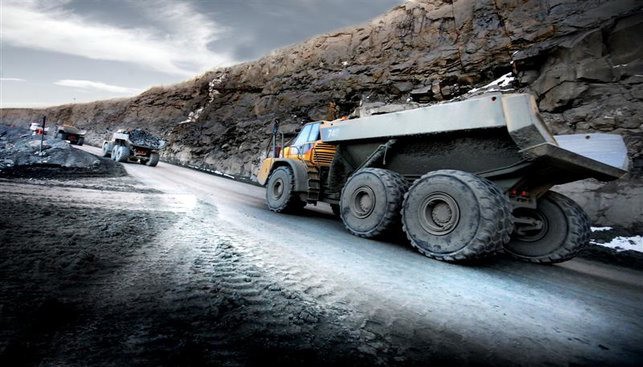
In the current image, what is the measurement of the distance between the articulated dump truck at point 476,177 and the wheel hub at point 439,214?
0.01 meters

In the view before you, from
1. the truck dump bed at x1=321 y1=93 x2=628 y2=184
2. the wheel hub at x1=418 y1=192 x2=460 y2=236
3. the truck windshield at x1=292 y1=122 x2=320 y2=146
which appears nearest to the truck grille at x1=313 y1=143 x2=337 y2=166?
the truck windshield at x1=292 y1=122 x2=320 y2=146

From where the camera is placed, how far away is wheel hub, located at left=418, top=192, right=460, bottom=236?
3785 mm

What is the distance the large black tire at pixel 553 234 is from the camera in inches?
167

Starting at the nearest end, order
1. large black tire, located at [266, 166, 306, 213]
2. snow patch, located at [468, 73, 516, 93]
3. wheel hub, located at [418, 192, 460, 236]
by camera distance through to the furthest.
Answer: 1. wheel hub, located at [418, 192, 460, 236]
2. large black tire, located at [266, 166, 306, 213]
3. snow patch, located at [468, 73, 516, 93]

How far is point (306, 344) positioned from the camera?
5.36 feet

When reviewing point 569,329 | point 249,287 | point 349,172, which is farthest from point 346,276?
point 349,172

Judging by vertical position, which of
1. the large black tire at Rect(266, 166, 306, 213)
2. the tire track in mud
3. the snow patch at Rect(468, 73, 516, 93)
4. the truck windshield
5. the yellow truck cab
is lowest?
the tire track in mud

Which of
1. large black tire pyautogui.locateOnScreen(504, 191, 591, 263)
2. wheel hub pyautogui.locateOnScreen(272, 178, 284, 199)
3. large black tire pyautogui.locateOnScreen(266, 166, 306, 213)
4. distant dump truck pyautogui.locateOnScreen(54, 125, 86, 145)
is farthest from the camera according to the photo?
distant dump truck pyautogui.locateOnScreen(54, 125, 86, 145)

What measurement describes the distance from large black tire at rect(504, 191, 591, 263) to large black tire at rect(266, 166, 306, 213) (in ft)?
13.0

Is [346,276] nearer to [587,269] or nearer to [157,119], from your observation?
[587,269]

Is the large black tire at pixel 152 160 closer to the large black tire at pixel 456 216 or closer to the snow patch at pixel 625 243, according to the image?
the large black tire at pixel 456 216

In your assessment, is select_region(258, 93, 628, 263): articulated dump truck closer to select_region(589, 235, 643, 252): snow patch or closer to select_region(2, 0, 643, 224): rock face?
select_region(589, 235, 643, 252): snow patch

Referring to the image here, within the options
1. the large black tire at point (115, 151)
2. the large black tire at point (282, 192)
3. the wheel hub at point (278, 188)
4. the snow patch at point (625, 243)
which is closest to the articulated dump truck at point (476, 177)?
the large black tire at point (282, 192)

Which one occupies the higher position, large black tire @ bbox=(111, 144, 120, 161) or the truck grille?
the truck grille
